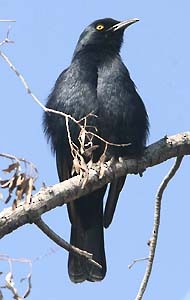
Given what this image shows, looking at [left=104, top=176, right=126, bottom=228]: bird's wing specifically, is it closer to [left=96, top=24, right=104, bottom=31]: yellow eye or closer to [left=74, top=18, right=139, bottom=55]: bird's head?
[left=74, top=18, right=139, bottom=55]: bird's head

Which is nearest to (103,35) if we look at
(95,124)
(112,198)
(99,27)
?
(99,27)

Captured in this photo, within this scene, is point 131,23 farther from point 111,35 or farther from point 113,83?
point 113,83

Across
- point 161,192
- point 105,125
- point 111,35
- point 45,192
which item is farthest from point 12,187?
point 111,35

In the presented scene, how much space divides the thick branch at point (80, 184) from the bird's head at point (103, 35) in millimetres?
1613

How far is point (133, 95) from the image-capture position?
5.89 m

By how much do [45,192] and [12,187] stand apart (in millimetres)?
346

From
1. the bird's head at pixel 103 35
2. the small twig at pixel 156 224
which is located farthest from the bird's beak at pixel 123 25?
the small twig at pixel 156 224

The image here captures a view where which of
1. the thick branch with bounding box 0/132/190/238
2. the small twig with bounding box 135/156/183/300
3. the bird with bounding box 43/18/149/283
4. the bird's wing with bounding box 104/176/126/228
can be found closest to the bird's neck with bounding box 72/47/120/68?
the bird with bounding box 43/18/149/283

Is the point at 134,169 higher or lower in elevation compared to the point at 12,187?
higher

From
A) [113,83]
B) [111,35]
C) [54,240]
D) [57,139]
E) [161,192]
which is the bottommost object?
[54,240]

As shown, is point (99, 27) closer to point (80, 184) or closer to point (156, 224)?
point (80, 184)

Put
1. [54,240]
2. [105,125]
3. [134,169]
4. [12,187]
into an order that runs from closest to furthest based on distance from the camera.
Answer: [12,187], [54,240], [134,169], [105,125]

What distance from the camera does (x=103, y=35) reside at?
259 inches

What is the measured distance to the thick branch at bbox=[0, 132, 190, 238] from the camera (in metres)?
4.02
